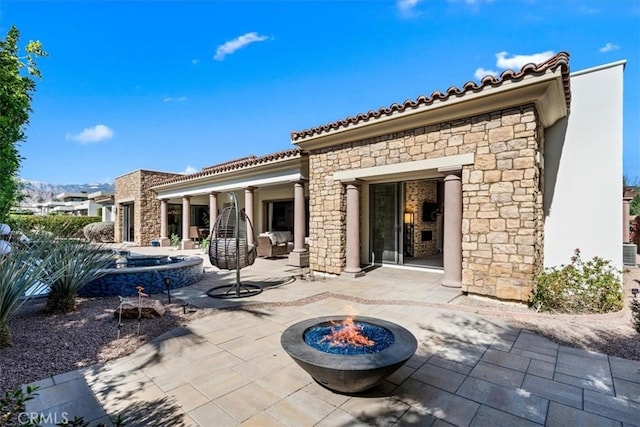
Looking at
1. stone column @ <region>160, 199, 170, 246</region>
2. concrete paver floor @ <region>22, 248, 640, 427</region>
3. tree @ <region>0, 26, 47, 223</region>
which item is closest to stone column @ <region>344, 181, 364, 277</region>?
concrete paver floor @ <region>22, 248, 640, 427</region>

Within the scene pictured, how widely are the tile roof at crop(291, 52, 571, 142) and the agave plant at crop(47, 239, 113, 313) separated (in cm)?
594

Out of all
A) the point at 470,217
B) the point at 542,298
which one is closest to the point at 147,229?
the point at 470,217

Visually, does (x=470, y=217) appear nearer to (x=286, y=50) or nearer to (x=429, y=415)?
(x=429, y=415)

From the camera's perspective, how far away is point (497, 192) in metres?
5.36

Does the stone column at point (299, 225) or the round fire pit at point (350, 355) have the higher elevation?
the stone column at point (299, 225)

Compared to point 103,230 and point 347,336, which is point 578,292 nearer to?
point 347,336

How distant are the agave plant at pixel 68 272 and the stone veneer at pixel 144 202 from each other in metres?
13.8

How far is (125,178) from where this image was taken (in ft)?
62.4

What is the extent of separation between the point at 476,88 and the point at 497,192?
6.38 ft

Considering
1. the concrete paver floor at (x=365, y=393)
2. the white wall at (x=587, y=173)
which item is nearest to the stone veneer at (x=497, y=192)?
the white wall at (x=587, y=173)

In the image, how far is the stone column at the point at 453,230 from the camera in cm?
597

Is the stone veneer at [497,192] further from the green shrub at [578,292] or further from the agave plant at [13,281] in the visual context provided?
the agave plant at [13,281]

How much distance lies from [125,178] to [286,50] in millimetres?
15165

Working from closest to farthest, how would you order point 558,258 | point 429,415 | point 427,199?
1. point 429,415
2. point 558,258
3. point 427,199
